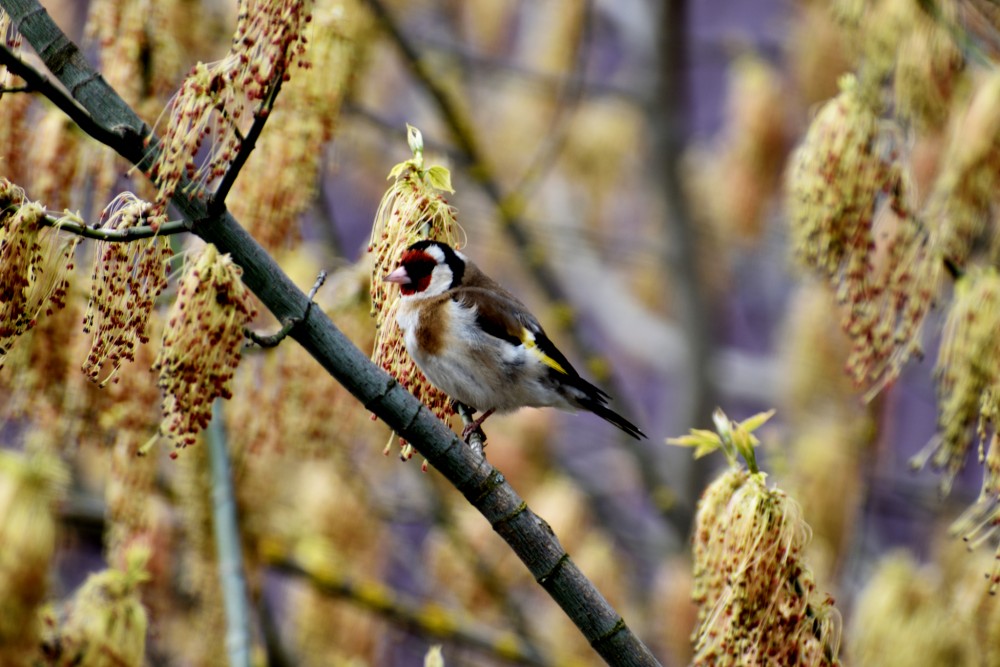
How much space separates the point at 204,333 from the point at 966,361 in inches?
60.8

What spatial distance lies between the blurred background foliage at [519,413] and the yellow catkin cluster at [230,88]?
49cm

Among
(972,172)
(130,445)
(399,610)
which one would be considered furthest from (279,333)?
(399,610)

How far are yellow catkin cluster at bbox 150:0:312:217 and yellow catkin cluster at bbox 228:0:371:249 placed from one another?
0.78m

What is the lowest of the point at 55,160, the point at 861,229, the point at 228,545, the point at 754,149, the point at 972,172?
the point at 228,545

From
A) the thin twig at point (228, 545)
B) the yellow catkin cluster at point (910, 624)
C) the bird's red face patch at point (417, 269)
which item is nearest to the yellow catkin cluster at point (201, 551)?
the thin twig at point (228, 545)

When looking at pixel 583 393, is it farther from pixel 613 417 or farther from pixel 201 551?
pixel 201 551

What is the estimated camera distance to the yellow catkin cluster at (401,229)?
199 cm

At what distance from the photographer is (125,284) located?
1.76 metres

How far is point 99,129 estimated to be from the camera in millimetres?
1628

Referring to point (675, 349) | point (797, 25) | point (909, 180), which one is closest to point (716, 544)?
point (909, 180)

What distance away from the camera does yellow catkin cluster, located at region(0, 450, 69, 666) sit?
2619mm

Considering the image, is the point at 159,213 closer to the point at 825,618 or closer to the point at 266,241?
the point at 266,241

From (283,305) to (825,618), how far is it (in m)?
0.98

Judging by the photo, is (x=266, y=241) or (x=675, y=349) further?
(x=675, y=349)
